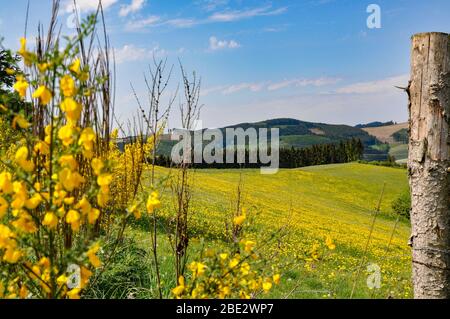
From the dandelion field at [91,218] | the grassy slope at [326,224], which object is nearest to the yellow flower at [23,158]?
the dandelion field at [91,218]

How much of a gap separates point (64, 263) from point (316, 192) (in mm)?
39833

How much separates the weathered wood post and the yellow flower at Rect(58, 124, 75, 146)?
303 centimetres

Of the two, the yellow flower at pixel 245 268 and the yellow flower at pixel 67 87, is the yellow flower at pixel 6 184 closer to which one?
the yellow flower at pixel 67 87

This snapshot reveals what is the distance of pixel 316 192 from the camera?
41438 mm

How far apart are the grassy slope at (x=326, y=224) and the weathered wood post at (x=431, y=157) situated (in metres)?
1.05

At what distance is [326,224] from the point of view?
21.8m

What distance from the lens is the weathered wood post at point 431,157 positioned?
4.05 m

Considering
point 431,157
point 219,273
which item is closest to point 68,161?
point 219,273

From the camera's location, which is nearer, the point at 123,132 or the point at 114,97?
the point at 114,97

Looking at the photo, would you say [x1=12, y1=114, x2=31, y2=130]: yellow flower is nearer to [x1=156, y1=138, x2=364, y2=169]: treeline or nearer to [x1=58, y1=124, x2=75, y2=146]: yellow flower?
[x1=58, y1=124, x2=75, y2=146]: yellow flower

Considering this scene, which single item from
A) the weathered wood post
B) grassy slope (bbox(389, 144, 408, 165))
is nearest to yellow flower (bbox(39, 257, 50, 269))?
the weathered wood post

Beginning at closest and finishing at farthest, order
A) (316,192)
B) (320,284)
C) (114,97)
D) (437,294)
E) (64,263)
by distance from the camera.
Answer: (64,263)
(437,294)
(114,97)
(320,284)
(316,192)
